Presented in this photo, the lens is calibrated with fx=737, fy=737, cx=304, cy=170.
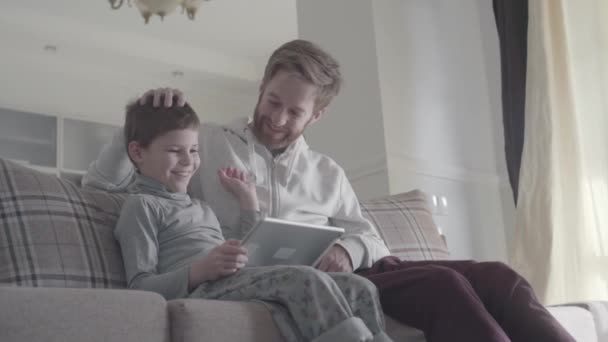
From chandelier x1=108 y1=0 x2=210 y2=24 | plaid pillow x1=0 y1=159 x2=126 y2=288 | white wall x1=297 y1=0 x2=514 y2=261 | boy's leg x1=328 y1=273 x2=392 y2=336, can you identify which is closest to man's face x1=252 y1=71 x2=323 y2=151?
plaid pillow x1=0 y1=159 x2=126 y2=288

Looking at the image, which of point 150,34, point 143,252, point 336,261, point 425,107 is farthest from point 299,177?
point 150,34

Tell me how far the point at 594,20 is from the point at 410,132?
843 millimetres

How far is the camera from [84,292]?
94cm

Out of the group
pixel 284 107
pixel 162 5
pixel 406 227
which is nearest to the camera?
pixel 284 107

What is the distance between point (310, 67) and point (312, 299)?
2.52 ft

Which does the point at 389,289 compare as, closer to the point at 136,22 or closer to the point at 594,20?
the point at 594,20

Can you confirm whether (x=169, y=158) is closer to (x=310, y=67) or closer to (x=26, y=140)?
(x=310, y=67)

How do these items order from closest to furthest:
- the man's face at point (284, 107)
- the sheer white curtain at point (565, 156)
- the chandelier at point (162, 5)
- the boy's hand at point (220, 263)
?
the boy's hand at point (220, 263) < the man's face at point (284, 107) < the sheer white curtain at point (565, 156) < the chandelier at point (162, 5)

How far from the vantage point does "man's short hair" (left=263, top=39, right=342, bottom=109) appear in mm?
1750

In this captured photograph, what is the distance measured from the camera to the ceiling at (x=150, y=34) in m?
4.71

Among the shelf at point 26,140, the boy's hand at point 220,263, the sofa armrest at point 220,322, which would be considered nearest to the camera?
the sofa armrest at point 220,322

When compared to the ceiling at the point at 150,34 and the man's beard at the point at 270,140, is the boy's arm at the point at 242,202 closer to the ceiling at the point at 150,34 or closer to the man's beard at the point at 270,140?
the man's beard at the point at 270,140

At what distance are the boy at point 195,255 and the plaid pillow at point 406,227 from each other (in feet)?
1.62

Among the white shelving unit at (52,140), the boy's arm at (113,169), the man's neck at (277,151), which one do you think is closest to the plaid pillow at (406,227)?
the man's neck at (277,151)
